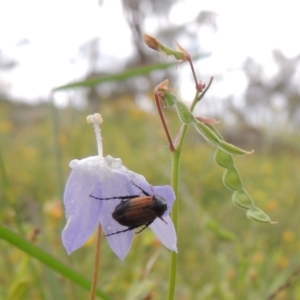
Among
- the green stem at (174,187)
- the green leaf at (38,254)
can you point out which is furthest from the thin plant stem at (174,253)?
the green leaf at (38,254)

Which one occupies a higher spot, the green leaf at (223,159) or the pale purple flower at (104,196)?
the green leaf at (223,159)

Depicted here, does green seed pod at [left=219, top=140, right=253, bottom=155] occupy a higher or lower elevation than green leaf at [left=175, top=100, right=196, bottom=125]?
lower

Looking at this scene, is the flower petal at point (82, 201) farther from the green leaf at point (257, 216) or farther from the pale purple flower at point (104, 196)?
the green leaf at point (257, 216)

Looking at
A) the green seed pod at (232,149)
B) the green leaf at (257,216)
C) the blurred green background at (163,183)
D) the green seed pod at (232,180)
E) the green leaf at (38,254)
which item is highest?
the green seed pod at (232,149)

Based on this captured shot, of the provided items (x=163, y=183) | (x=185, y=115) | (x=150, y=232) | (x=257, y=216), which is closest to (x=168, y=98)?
(x=185, y=115)

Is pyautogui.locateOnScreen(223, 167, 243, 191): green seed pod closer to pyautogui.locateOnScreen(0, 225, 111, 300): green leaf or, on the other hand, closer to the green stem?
the green stem

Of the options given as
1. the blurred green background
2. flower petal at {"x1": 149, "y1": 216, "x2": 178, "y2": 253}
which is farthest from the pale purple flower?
the blurred green background

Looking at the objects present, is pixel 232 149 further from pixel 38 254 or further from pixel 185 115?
pixel 38 254

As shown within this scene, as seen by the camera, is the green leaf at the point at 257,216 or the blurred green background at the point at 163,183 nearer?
the green leaf at the point at 257,216
